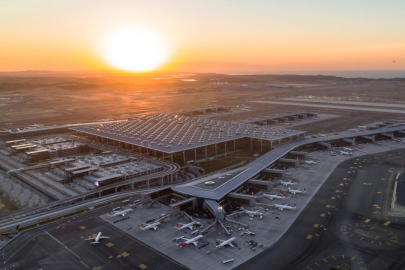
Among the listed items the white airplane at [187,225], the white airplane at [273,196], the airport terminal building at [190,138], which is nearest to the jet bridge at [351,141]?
the airport terminal building at [190,138]

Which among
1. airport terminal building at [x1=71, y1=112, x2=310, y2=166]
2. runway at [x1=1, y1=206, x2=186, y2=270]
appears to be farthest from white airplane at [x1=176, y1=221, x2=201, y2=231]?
airport terminal building at [x1=71, y1=112, x2=310, y2=166]

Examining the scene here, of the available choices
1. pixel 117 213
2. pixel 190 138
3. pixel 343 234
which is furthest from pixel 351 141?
pixel 117 213

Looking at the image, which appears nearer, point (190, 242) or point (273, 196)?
point (190, 242)

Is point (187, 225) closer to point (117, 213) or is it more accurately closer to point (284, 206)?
point (117, 213)

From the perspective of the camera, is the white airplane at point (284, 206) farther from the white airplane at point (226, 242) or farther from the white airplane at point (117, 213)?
the white airplane at point (117, 213)

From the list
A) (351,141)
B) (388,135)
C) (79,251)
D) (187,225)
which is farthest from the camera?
(388,135)

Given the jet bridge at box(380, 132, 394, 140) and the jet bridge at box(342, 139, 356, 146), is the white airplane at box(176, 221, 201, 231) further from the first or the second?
the jet bridge at box(380, 132, 394, 140)
